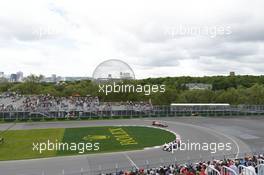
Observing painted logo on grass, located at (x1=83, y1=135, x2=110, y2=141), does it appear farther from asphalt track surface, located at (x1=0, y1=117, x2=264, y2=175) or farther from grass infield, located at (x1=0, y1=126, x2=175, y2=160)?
asphalt track surface, located at (x1=0, y1=117, x2=264, y2=175)

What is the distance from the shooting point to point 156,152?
1336 inches

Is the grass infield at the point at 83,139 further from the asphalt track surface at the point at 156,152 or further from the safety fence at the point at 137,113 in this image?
the safety fence at the point at 137,113

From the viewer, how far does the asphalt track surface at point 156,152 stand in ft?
90.4

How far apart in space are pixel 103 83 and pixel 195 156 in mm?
54827

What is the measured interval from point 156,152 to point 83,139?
1212 cm

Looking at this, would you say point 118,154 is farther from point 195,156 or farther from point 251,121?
point 251,121

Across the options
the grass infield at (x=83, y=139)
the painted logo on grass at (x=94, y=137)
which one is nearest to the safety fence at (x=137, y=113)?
the grass infield at (x=83, y=139)

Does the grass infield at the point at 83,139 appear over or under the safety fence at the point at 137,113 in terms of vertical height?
under

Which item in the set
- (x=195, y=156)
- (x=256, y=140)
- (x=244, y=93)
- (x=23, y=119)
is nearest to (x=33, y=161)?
(x=195, y=156)

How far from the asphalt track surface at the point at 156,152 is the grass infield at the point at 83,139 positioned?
236cm

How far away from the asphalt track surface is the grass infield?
2.36 m

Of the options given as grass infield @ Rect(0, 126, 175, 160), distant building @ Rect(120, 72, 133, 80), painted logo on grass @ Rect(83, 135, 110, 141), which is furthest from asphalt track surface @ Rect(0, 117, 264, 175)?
distant building @ Rect(120, 72, 133, 80)

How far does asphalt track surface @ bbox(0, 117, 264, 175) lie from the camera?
2756 centimetres

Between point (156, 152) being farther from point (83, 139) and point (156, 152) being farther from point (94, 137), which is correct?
point (94, 137)
